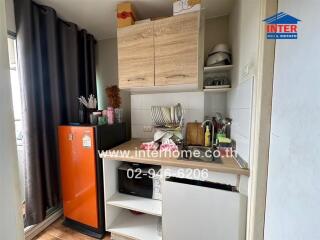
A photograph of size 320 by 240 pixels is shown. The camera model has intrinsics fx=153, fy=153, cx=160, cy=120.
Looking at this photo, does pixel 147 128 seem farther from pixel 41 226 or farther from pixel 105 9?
pixel 41 226

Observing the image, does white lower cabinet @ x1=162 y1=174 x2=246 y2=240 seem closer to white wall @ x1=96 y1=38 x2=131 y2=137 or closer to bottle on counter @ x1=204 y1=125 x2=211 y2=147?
bottle on counter @ x1=204 y1=125 x2=211 y2=147

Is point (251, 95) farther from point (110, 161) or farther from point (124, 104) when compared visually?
point (124, 104)

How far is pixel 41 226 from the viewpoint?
150cm

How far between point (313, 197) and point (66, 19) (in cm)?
233

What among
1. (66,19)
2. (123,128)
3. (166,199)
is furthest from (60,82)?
(166,199)

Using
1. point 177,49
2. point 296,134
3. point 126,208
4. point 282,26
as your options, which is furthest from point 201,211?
point 177,49

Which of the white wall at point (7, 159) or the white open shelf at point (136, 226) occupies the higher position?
the white wall at point (7, 159)

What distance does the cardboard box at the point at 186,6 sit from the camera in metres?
1.22

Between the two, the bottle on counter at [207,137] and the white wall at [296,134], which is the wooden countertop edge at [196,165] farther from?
the bottle on counter at [207,137]

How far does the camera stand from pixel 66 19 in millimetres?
1662

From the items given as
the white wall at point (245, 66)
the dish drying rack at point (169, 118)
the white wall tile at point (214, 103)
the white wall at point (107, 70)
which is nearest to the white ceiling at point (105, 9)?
the white wall at point (107, 70)

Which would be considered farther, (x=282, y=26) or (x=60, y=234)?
(x=60, y=234)

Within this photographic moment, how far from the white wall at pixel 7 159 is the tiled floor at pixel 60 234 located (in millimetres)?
1141

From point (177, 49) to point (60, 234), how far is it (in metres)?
2.03
